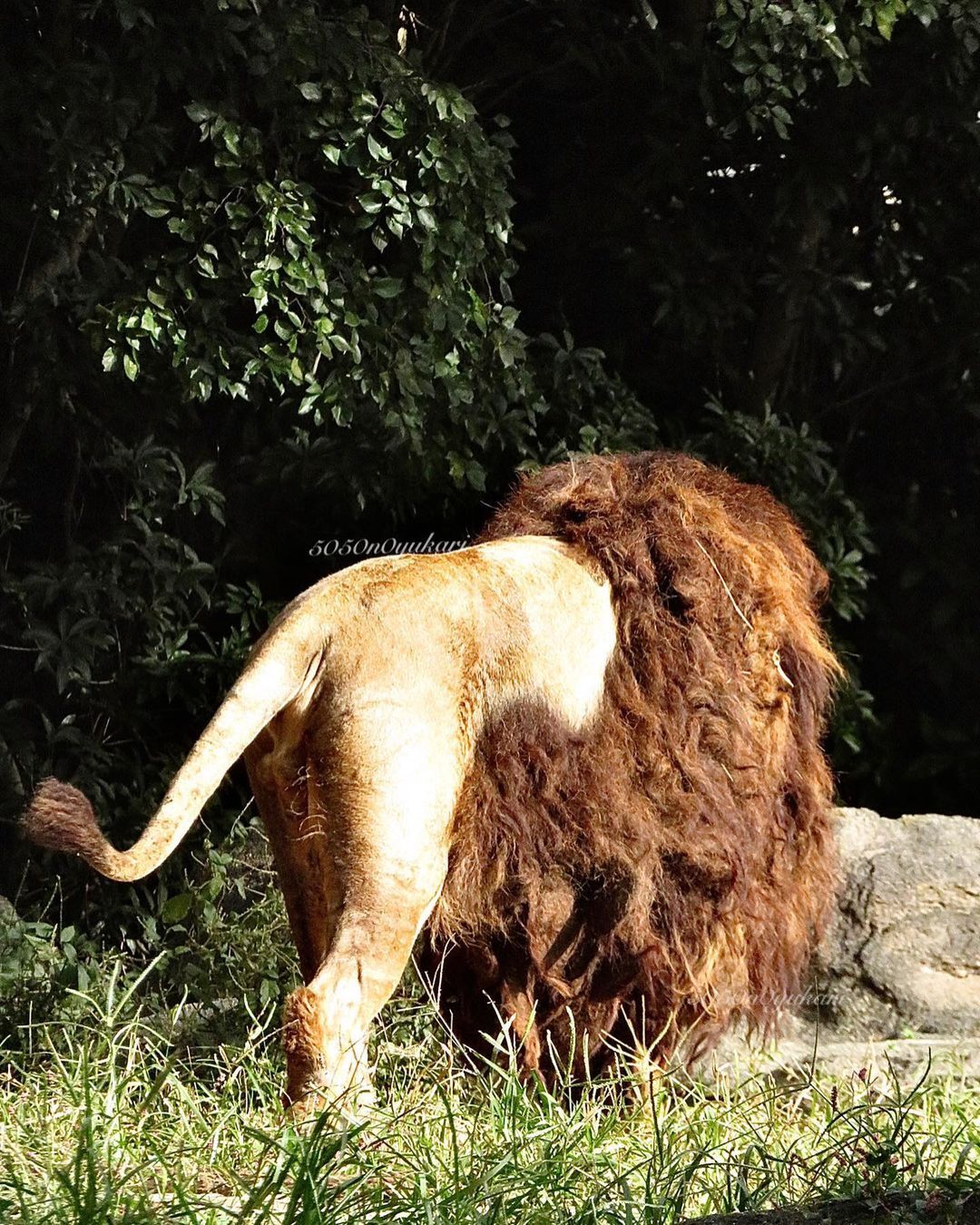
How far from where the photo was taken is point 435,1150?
9.20 ft

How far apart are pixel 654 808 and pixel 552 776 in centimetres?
26

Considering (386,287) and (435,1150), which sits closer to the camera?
(435,1150)

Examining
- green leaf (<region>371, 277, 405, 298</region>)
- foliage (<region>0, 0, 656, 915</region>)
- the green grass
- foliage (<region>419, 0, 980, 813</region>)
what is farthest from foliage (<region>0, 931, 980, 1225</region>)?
foliage (<region>419, 0, 980, 813</region>)

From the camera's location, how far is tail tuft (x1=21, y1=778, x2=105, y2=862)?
2783mm

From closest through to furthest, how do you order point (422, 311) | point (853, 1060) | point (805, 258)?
point (853, 1060) < point (422, 311) < point (805, 258)

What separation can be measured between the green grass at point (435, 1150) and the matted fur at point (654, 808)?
195 mm

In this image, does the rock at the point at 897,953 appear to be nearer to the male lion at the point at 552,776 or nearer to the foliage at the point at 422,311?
the male lion at the point at 552,776

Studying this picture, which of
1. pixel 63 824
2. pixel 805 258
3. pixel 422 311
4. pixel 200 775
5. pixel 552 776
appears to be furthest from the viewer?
pixel 805 258

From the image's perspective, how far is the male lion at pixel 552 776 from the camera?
119 inches

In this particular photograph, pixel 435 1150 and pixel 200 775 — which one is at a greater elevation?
pixel 200 775

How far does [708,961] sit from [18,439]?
269cm

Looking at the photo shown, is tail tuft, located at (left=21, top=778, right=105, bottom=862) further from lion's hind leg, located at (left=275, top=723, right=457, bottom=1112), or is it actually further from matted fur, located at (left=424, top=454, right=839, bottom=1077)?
matted fur, located at (left=424, top=454, right=839, bottom=1077)

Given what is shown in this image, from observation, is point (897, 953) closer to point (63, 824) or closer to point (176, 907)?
point (176, 907)

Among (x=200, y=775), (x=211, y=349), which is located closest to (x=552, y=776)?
(x=200, y=775)
